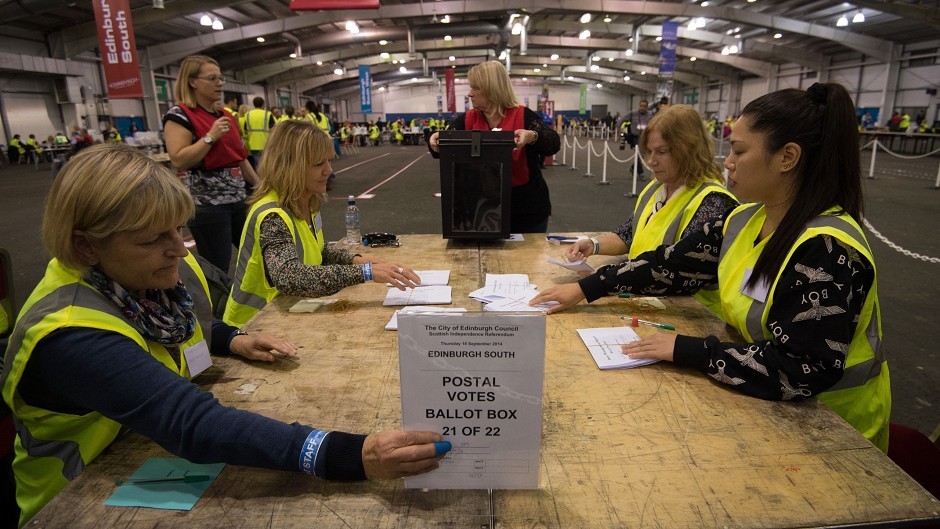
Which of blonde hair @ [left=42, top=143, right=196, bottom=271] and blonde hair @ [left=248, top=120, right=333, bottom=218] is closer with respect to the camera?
blonde hair @ [left=42, top=143, right=196, bottom=271]

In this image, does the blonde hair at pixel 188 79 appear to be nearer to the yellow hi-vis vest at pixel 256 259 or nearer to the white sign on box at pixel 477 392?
the yellow hi-vis vest at pixel 256 259

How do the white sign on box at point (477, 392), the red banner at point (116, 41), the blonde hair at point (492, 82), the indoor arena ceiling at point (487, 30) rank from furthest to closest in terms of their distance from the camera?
the indoor arena ceiling at point (487, 30) → the red banner at point (116, 41) → the blonde hair at point (492, 82) → the white sign on box at point (477, 392)

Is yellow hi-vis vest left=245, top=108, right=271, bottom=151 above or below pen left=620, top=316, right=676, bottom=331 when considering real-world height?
above

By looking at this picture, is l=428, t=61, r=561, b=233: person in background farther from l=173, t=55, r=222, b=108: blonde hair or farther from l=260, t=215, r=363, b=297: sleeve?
l=173, t=55, r=222, b=108: blonde hair

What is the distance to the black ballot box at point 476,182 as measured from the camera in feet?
8.29

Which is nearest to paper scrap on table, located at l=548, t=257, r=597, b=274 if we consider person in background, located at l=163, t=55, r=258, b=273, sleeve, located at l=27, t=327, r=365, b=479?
sleeve, located at l=27, t=327, r=365, b=479

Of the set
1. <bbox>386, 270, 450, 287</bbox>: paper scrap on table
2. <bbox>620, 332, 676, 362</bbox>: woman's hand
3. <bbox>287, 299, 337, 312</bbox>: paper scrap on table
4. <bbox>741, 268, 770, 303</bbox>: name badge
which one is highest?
<bbox>741, 268, 770, 303</bbox>: name badge

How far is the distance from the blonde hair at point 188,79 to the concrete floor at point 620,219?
131 centimetres

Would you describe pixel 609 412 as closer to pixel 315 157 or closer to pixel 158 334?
pixel 158 334

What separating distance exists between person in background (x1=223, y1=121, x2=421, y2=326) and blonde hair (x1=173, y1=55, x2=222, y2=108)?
4.07 feet

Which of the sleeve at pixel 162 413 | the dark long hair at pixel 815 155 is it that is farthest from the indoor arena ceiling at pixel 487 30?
the dark long hair at pixel 815 155

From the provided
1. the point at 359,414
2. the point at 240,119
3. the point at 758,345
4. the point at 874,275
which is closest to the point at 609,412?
the point at 758,345

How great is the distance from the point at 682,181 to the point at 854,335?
112cm

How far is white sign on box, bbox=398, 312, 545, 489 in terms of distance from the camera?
0.84 meters
